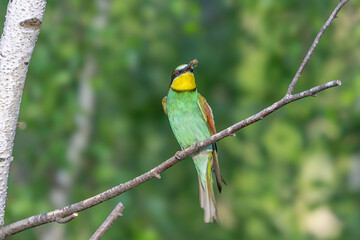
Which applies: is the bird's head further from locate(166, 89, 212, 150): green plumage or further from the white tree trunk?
the white tree trunk

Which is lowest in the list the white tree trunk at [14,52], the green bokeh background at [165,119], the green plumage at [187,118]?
the white tree trunk at [14,52]

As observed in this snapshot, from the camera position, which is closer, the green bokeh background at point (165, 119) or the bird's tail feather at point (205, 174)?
the bird's tail feather at point (205, 174)

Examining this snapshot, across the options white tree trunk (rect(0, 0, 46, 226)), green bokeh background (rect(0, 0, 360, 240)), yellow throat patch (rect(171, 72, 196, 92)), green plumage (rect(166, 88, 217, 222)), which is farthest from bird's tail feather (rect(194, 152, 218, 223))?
white tree trunk (rect(0, 0, 46, 226))

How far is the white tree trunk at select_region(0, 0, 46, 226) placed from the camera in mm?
1623

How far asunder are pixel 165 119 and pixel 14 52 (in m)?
3.07

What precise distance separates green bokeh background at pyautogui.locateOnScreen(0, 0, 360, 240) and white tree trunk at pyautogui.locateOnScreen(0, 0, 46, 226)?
5.66 feet

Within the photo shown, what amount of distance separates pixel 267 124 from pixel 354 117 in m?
0.65

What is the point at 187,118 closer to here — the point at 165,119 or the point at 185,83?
the point at 185,83

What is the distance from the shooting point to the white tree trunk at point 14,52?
162 cm

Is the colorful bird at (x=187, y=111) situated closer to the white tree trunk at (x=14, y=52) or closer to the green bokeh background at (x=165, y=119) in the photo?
the green bokeh background at (x=165, y=119)

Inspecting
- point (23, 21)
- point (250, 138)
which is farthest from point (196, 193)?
point (23, 21)

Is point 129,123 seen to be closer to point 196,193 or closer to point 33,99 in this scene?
point 196,193

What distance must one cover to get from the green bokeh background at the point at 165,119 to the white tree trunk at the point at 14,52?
1.72 m

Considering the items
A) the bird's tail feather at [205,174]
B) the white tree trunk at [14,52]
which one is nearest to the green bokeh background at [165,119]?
the bird's tail feather at [205,174]
